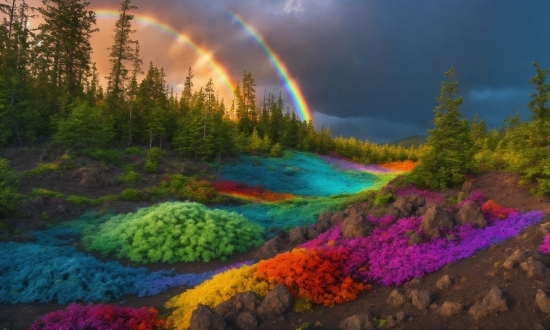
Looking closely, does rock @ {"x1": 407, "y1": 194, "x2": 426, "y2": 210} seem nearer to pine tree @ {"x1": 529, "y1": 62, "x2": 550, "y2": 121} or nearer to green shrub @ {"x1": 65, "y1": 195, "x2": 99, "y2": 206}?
pine tree @ {"x1": 529, "y1": 62, "x2": 550, "y2": 121}

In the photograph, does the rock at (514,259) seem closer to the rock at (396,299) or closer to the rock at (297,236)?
the rock at (396,299)

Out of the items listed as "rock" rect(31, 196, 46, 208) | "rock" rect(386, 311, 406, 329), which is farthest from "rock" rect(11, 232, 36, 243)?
"rock" rect(386, 311, 406, 329)

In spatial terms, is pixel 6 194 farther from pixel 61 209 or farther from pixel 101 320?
pixel 101 320

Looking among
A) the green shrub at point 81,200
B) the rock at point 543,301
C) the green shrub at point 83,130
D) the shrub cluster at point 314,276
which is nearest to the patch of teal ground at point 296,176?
the green shrub at point 83,130

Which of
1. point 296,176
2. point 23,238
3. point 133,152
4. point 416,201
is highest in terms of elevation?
point 133,152

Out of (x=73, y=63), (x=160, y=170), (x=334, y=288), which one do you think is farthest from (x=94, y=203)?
(x=73, y=63)

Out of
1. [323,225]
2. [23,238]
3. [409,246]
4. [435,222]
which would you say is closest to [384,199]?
[323,225]
